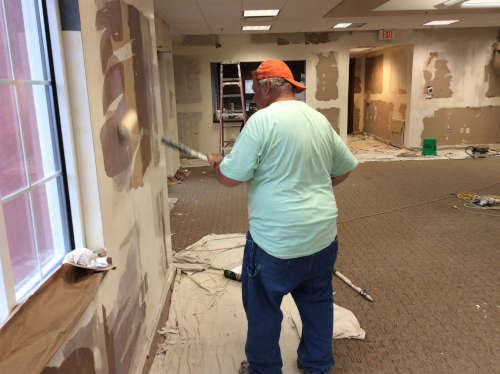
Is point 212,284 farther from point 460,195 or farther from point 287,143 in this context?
point 460,195

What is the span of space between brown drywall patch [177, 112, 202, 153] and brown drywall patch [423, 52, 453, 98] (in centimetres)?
458

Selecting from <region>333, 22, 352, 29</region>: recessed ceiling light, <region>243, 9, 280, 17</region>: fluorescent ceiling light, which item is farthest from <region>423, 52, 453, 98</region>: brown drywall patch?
<region>243, 9, 280, 17</region>: fluorescent ceiling light

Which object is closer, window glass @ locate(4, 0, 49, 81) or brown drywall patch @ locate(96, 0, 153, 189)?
window glass @ locate(4, 0, 49, 81)

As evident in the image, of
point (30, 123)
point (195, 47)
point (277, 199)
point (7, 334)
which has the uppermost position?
point (195, 47)

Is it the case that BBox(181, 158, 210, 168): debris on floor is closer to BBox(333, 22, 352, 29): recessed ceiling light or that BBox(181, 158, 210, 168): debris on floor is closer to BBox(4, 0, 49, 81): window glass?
BBox(333, 22, 352, 29): recessed ceiling light

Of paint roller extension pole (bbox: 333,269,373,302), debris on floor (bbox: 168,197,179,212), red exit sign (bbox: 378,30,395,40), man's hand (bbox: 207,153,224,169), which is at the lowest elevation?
paint roller extension pole (bbox: 333,269,373,302)

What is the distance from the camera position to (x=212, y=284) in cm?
283

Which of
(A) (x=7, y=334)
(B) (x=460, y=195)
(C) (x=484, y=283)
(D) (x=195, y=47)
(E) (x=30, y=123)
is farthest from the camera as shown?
(D) (x=195, y=47)

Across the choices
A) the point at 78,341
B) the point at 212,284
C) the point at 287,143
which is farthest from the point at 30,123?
the point at 212,284

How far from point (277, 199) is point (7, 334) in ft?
3.17

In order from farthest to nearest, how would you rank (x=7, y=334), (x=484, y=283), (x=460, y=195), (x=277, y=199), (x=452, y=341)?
(x=460, y=195) < (x=484, y=283) < (x=452, y=341) < (x=277, y=199) < (x=7, y=334)

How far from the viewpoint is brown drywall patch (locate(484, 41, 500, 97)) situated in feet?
26.8

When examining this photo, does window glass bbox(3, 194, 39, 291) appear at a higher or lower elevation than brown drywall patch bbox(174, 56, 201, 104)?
lower

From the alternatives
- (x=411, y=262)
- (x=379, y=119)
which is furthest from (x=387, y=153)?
(x=411, y=262)
